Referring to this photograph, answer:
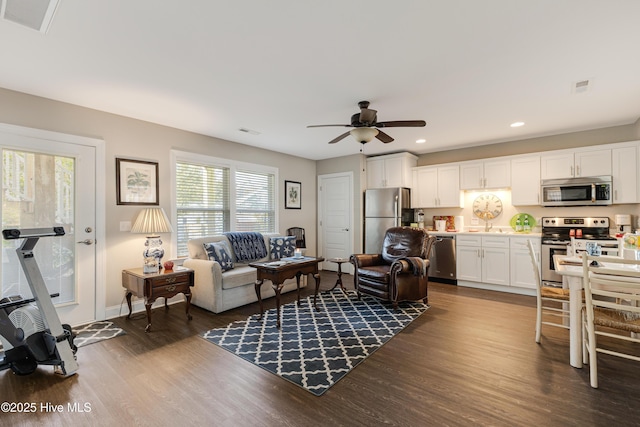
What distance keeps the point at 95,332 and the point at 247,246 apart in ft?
6.52

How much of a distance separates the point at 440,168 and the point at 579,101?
7.65 feet

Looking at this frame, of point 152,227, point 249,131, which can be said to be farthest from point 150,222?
point 249,131

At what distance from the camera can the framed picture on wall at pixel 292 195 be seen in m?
5.84

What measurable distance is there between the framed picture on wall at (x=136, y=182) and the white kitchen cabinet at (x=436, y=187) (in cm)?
445

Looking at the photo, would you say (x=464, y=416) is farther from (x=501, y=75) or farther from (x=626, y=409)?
(x=501, y=75)

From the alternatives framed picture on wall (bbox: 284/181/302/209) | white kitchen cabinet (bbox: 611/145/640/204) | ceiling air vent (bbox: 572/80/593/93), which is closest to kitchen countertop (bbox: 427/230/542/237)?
white kitchen cabinet (bbox: 611/145/640/204)

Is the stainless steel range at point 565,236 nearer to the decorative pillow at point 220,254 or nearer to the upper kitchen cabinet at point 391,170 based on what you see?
the upper kitchen cabinet at point 391,170

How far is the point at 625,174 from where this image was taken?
3957 mm

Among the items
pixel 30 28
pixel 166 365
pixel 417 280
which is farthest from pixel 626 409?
pixel 30 28

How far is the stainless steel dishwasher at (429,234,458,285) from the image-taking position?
5.06 metres

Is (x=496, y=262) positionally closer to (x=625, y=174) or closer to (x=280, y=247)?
(x=625, y=174)

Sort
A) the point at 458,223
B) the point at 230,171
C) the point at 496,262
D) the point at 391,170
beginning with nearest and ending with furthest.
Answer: the point at 496,262 → the point at 230,171 → the point at 458,223 → the point at 391,170

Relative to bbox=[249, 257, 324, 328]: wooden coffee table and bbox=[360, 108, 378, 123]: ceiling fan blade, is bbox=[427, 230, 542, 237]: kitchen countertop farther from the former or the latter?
→ bbox=[360, 108, 378, 123]: ceiling fan blade

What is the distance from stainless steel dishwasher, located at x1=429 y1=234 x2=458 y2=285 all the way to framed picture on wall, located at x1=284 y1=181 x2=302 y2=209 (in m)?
2.78
